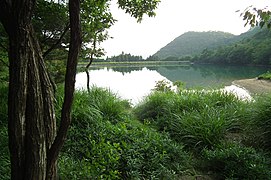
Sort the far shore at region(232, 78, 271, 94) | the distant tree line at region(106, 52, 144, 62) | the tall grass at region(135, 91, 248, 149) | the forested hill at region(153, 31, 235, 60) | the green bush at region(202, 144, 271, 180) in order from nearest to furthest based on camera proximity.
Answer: the green bush at region(202, 144, 271, 180) → the tall grass at region(135, 91, 248, 149) → the far shore at region(232, 78, 271, 94) → the distant tree line at region(106, 52, 144, 62) → the forested hill at region(153, 31, 235, 60)

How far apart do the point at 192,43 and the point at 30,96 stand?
341ft

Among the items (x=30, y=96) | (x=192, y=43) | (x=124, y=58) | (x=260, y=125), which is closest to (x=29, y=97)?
(x=30, y=96)

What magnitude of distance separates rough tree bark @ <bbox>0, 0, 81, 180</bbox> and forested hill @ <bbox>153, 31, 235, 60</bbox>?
8772 centimetres

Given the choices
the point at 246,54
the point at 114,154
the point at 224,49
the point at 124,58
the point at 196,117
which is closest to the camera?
the point at 114,154

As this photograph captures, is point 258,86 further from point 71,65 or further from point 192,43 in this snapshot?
point 192,43

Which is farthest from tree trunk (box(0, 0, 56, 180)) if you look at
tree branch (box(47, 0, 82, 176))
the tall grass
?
the tall grass

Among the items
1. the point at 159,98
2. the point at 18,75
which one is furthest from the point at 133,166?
the point at 159,98

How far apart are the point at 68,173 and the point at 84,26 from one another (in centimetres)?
270

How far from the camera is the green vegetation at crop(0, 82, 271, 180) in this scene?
2.50 m

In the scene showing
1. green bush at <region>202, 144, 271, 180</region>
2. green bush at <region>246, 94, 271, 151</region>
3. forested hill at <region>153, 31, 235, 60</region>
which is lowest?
green bush at <region>202, 144, 271, 180</region>

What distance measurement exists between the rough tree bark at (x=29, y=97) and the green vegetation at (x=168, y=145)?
29.8 inches

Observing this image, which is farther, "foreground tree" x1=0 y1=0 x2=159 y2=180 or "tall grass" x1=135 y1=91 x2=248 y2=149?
"tall grass" x1=135 y1=91 x2=248 y2=149

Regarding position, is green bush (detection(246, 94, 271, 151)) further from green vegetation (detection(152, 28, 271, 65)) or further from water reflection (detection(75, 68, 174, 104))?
water reflection (detection(75, 68, 174, 104))

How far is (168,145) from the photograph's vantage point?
3.10 m
